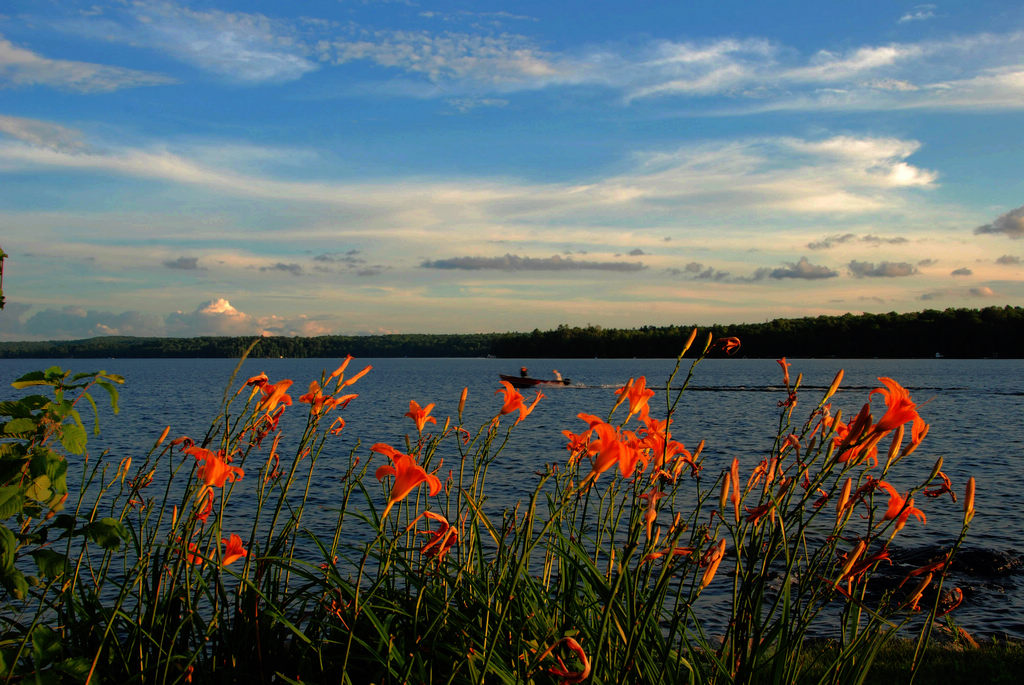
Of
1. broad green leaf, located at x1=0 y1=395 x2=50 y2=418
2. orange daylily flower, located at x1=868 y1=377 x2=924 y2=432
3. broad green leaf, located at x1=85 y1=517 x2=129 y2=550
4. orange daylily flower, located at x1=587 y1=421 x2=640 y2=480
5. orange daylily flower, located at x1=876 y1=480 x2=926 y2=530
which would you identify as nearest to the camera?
orange daylily flower, located at x1=868 y1=377 x2=924 y2=432

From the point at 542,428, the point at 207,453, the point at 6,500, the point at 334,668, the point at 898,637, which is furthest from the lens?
the point at 542,428

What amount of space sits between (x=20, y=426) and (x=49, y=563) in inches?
20.4

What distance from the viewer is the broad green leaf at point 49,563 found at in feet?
8.45

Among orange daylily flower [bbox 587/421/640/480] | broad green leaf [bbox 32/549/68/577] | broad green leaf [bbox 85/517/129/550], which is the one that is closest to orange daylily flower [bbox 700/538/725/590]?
orange daylily flower [bbox 587/421/640/480]

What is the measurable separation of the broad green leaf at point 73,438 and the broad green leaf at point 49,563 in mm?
376

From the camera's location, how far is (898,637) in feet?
23.4

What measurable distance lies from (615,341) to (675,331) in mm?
23102

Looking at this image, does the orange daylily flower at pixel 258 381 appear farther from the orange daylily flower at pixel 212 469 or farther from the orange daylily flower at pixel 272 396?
the orange daylily flower at pixel 212 469

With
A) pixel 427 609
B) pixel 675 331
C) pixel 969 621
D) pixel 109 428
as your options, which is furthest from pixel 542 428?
pixel 675 331

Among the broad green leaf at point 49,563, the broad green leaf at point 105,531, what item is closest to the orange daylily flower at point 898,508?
the broad green leaf at point 105,531

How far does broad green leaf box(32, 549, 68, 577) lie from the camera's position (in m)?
2.58

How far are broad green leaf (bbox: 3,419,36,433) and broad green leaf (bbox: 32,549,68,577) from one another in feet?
1.48

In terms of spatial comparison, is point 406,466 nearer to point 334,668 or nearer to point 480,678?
point 480,678

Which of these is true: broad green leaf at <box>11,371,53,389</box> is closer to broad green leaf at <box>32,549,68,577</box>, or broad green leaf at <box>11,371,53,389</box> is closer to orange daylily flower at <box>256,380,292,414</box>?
broad green leaf at <box>32,549,68,577</box>
